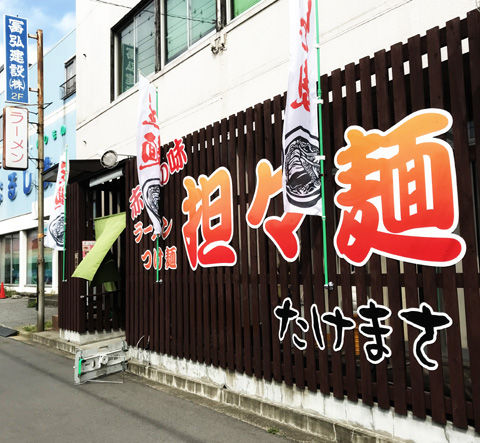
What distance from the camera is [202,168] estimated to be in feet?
23.1

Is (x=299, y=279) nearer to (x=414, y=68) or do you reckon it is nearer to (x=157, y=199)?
(x=414, y=68)

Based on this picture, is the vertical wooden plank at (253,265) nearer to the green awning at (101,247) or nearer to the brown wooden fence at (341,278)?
the brown wooden fence at (341,278)

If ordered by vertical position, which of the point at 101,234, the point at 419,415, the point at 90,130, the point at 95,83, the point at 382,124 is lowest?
the point at 419,415

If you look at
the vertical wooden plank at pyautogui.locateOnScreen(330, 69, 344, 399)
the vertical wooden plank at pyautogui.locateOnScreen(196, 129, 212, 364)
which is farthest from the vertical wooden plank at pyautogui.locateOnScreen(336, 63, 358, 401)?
the vertical wooden plank at pyautogui.locateOnScreen(196, 129, 212, 364)

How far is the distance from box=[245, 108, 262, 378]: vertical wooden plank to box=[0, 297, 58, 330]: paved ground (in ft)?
36.0

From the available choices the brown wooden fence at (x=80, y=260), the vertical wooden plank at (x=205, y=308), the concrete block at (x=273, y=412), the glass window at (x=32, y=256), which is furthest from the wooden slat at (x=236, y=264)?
the glass window at (x=32, y=256)

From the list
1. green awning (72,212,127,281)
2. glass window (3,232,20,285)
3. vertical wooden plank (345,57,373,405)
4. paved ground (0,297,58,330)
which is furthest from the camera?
glass window (3,232,20,285)

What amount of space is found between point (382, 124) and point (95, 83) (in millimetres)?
11448

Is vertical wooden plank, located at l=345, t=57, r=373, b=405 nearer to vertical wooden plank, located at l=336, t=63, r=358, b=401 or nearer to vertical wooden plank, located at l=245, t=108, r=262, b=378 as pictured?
vertical wooden plank, located at l=336, t=63, r=358, b=401

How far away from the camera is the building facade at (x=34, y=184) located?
61.1ft

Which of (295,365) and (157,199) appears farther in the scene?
(157,199)

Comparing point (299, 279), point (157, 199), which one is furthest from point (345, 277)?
point (157, 199)

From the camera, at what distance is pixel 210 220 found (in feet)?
22.1

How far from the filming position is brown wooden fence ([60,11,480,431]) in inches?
158
